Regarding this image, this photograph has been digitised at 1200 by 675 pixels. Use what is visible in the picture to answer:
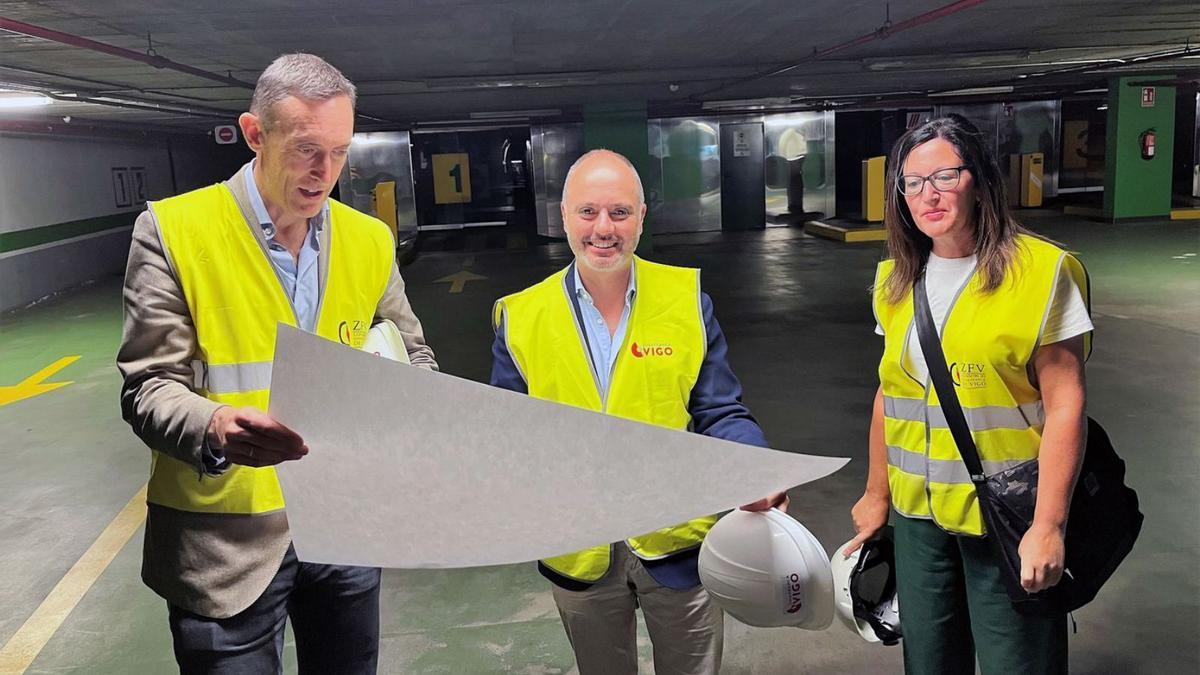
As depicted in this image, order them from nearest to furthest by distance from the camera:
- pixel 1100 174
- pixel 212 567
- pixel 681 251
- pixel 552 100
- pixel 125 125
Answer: pixel 212 567, pixel 552 100, pixel 125 125, pixel 681 251, pixel 1100 174

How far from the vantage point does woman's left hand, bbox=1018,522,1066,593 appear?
1.52 meters

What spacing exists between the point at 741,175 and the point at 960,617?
48.5 ft

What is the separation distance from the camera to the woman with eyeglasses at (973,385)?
1.51 meters

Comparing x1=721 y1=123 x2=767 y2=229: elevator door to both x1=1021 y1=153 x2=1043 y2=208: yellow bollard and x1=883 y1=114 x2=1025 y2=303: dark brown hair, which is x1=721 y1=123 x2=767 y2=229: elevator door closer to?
x1=1021 y1=153 x2=1043 y2=208: yellow bollard

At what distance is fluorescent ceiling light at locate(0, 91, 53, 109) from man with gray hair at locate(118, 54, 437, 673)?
766 centimetres

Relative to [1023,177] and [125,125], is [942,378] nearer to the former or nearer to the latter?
[125,125]

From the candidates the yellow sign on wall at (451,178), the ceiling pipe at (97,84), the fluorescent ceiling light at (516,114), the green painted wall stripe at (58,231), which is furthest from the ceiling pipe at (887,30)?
the yellow sign on wall at (451,178)

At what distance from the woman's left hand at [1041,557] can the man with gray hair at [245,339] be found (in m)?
1.08

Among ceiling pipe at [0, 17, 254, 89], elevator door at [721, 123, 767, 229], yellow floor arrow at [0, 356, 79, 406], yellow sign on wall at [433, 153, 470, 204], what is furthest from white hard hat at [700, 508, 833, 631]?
yellow sign on wall at [433, 153, 470, 204]

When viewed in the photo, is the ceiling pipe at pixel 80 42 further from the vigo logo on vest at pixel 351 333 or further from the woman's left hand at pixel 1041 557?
the woman's left hand at pixel 1041 557

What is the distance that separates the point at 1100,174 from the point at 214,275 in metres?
20.9

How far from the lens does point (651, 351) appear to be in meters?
1.36

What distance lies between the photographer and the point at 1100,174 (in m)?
18.6

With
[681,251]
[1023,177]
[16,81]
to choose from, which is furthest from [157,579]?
[1023,177]
